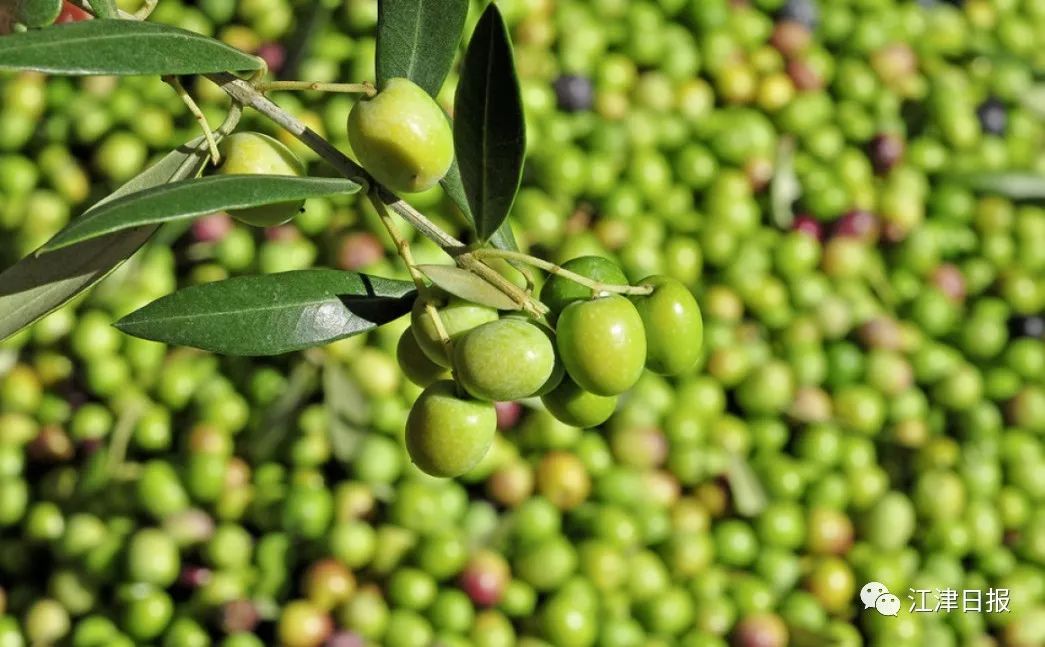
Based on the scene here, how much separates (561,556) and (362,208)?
108 centimetres

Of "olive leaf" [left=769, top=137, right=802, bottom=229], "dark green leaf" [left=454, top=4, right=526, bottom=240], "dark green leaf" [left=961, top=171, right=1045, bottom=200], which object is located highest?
"dark green leaf" [left=454, top=4, right=526, bottom=240]

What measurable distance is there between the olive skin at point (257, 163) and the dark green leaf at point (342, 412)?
1680mm

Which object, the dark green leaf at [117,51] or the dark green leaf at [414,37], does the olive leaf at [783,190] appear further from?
the dark green leaf at [117,51]

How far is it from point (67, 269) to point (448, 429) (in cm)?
37

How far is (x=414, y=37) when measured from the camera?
0.98 metres

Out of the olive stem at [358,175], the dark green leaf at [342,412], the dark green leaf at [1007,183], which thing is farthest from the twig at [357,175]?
the dark green leaf at [1007,183]

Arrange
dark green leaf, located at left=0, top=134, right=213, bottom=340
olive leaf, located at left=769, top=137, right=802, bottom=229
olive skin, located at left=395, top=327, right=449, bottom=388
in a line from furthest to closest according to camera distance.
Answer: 1. olive leaf, located at left=769, top=137, right=802, bottom=229
2. olive skin, located at left=395, top=327, right=449, bottom=388
3. dark green leaf, located at left=0, top=134, right=213, bottom=340

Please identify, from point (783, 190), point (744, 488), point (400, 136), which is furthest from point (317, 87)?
point (783, 190)

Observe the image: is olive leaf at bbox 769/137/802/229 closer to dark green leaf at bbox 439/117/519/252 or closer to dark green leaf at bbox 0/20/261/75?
dark green leaf at bbox 439/117/519/252

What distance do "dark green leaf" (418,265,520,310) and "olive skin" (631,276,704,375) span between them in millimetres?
142

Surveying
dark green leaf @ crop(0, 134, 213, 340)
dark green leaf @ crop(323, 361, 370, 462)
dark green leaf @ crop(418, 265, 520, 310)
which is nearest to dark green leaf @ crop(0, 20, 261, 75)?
dark green leaf @ crop(0, 134, 213, 340)

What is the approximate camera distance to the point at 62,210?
279 centimetres

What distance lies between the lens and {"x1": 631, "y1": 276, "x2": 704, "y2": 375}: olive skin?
0.93 meters

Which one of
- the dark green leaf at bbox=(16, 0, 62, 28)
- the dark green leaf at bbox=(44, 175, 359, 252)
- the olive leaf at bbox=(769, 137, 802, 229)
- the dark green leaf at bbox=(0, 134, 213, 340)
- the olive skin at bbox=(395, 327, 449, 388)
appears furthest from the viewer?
the olive leaf at bbox=(769, 137, 802, 229)
